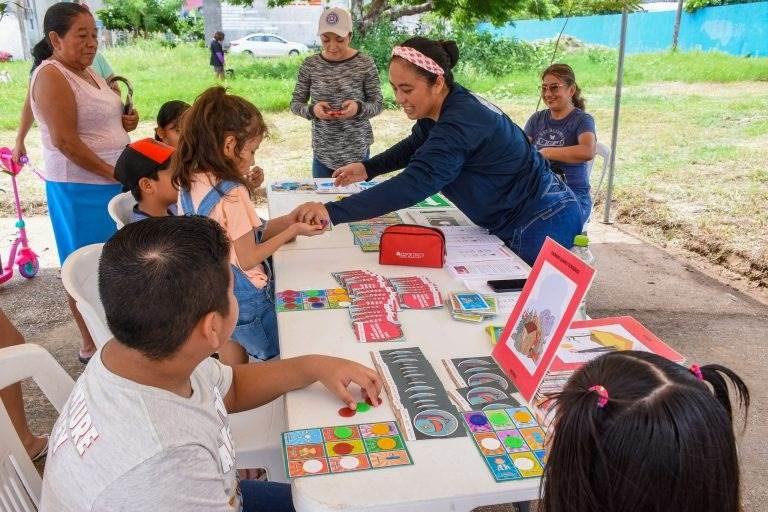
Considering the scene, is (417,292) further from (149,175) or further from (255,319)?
(149,175)

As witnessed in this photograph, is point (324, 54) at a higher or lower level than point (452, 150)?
higher

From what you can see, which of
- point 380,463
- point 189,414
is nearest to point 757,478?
point 380,463

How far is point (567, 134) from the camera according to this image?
3.54 meters

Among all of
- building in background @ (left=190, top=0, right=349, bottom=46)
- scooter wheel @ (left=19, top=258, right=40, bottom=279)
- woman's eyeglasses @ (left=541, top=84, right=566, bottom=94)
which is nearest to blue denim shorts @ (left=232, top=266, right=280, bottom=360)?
woman's eyeglasses @ (left=541, top=84, right=566, bottom=94)

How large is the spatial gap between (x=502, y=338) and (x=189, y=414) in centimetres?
76

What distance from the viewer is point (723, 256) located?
4621mm

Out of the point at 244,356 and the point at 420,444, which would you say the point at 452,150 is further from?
the point at 420,444

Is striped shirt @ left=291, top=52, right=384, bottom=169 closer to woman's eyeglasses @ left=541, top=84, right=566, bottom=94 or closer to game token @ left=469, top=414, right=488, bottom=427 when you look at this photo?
woman's eyeglasses @ left=541, top=84, right=566, bottom=94

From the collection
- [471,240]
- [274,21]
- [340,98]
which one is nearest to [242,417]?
[471,240]

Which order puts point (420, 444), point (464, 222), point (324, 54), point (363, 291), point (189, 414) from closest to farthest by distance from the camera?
point (189, 414)
point (420, 444)
point (363, 291)
point (464, 222)
point (324, 54)

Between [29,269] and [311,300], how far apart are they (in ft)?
9.65

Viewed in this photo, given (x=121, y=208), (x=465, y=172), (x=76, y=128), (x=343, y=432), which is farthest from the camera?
(x=76, y=128)

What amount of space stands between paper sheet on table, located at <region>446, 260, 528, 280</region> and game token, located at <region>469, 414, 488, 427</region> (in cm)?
75

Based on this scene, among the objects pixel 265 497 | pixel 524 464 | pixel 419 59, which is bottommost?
pixel 265 497
